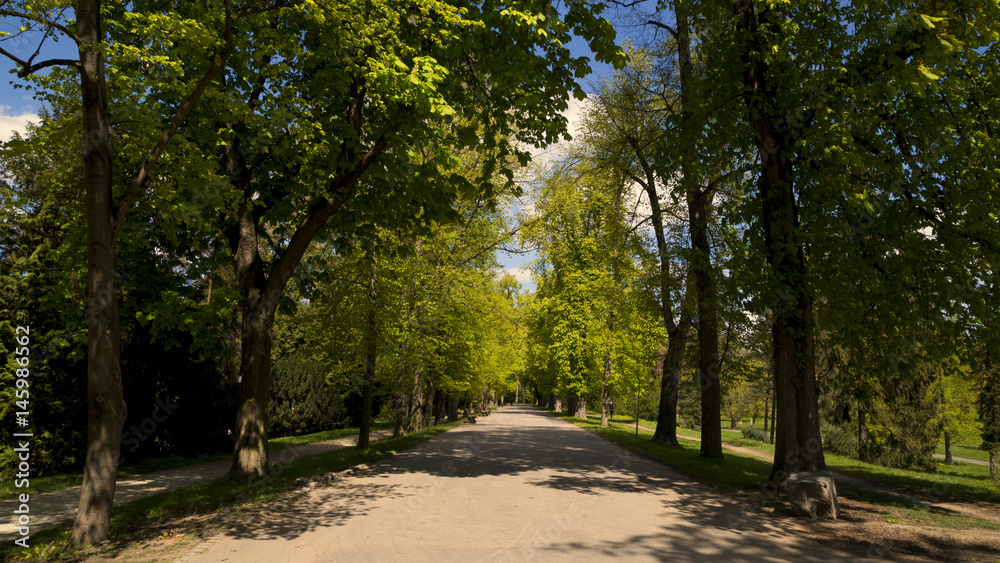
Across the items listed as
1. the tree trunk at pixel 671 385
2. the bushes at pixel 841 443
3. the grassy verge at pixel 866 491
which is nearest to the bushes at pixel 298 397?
the tree trunk at pixel 671 385

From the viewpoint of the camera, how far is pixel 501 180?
2238 centimetres

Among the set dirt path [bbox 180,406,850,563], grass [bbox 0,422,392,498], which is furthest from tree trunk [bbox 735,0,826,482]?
grass [bbox 0,422,392,498]

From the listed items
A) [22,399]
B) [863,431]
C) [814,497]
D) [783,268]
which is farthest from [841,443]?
[22,399]

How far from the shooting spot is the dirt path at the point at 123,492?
7.21 meters

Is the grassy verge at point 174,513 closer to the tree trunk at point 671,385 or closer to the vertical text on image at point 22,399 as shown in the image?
the vertical text on image at point 22,399

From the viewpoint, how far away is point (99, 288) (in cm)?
613

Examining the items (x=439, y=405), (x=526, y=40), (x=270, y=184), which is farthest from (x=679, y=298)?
(x=439, y=405)

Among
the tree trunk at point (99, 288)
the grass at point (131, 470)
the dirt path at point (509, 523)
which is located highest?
the tree trunk at point (99, 288)

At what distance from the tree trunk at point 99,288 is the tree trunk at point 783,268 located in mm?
9133

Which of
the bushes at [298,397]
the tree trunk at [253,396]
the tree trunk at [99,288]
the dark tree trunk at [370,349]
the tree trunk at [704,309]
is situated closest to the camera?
the tree trunk at [99,288]

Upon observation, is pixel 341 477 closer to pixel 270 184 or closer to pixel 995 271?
pixel 270 184

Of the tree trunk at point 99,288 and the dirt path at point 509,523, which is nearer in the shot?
the dirt path at point 509,523

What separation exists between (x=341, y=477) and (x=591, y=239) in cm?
2085

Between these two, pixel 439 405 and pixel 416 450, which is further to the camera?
pixel 439 405
